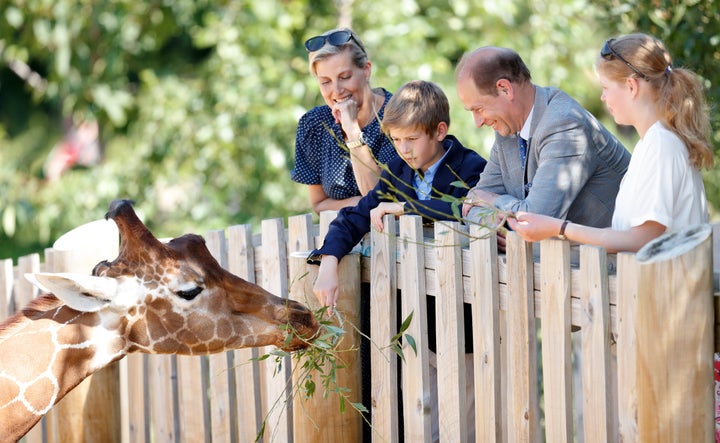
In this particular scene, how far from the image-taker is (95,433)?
4945 mm

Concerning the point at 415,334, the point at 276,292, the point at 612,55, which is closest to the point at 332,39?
the point at 276,292

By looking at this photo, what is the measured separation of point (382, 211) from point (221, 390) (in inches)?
55.4

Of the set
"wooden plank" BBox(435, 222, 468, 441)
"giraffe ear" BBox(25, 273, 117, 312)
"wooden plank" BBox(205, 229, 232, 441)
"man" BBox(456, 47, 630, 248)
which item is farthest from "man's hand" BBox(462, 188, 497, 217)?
"wooden plank" BBox(205, 229, 232, 441)

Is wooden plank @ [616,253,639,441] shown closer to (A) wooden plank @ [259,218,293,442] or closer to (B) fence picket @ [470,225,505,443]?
(B) fence picket @ [470,225,505,443]

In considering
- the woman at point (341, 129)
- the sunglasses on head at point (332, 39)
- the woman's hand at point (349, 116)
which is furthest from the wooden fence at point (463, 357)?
the sunglasses on head at point (332, 39)

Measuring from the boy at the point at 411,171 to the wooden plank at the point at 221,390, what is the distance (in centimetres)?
84

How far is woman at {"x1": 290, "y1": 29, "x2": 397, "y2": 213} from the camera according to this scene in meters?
4.32

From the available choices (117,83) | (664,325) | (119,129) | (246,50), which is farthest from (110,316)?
(119,129)

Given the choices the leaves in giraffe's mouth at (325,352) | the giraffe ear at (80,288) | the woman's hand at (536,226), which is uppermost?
the woman's hand at (536,226)

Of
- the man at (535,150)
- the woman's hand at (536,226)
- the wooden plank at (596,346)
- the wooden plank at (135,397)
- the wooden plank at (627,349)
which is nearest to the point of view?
the wooden plank at (627,349)

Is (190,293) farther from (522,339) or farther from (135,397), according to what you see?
(135,397)

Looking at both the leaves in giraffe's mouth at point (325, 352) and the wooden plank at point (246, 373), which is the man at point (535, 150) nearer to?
the leaves in giraffe's mouth at point (325, 352)

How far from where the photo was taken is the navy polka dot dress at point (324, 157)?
455cm

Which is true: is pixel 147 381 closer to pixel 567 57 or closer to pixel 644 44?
pixel 644 44
